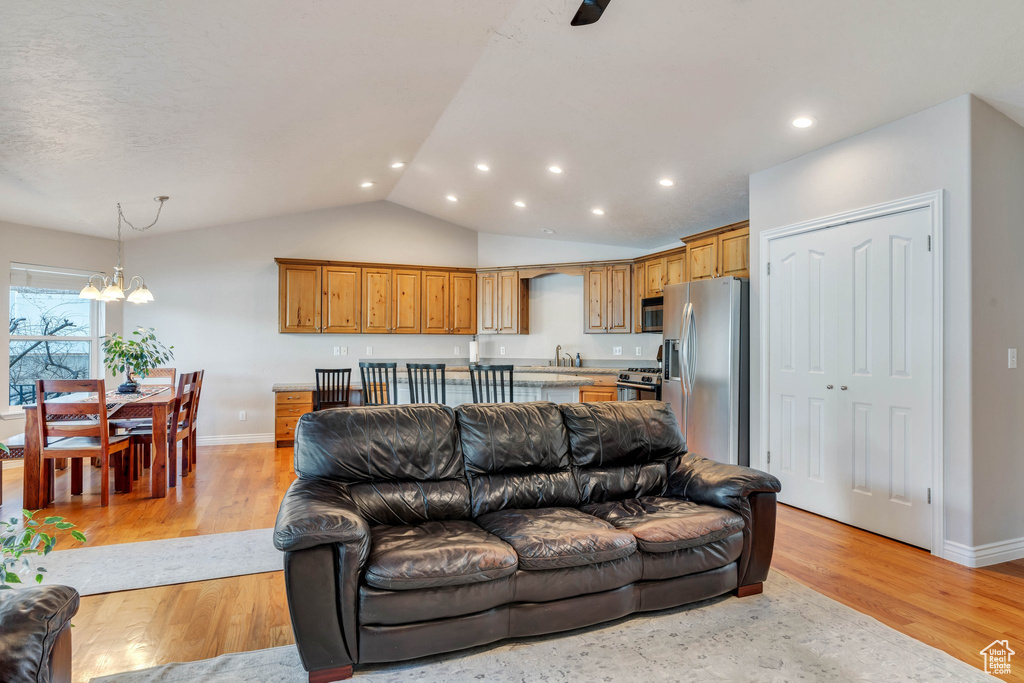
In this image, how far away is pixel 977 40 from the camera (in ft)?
8.40

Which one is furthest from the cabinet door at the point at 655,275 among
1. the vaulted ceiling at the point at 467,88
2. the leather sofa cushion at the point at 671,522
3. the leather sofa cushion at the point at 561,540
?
the leather sofa cushion at the point at 561,540

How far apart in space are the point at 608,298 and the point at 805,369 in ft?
10.8

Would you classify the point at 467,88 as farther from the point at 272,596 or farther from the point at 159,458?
the point at 159,458

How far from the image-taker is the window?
554cm

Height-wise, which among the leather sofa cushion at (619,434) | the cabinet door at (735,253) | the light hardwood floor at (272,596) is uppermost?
the cabinet door at (735,253)

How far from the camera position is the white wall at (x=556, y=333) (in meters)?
7.31

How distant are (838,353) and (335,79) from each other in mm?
3780


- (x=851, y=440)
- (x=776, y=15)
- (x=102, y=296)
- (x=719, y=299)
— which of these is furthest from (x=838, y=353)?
(x=102, y=296)

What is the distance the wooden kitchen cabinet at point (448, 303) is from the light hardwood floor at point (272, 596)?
12.5ft

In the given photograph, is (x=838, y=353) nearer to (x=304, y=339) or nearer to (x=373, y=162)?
(x=373, y=162)

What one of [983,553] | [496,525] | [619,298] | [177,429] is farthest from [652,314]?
[177,429]

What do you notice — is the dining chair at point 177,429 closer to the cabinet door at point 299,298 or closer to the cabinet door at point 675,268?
the cabinet door at point 299,298

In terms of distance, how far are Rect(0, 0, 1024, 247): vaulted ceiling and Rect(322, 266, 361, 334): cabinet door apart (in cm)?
171

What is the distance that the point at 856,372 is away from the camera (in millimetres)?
3617
